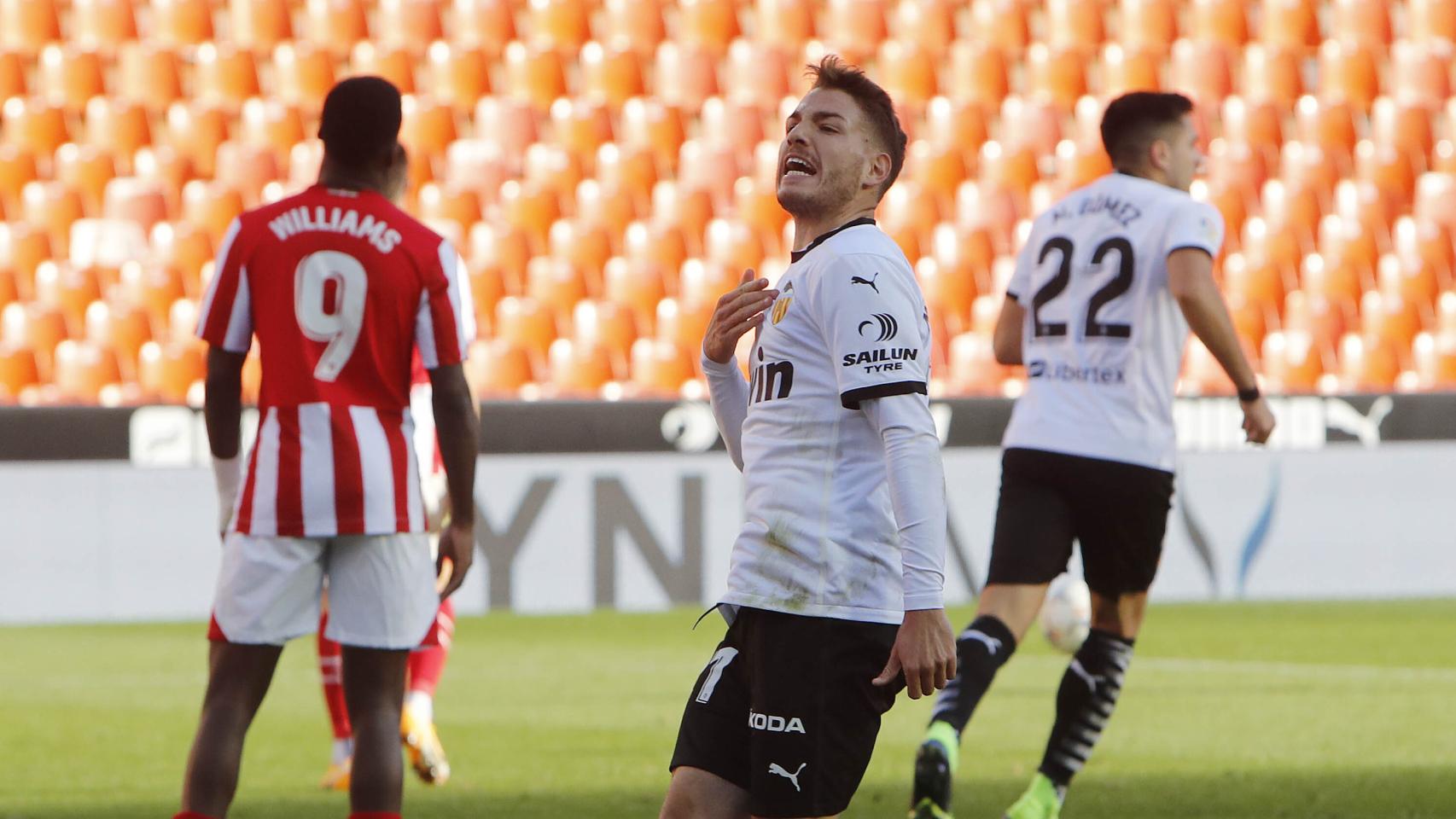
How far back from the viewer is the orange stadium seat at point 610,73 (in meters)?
12.9

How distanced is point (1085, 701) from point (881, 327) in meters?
2.16

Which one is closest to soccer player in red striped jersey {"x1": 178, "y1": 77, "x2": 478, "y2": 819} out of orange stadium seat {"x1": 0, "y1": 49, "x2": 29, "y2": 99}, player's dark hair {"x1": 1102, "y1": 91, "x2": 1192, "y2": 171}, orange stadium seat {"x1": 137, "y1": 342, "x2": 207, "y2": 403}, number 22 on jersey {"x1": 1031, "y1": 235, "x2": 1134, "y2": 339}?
number 22 on jersey {"x1": 1031, "y1": 235, "x2": 1134, "y2": 339}

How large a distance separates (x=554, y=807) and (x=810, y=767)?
7.99ft

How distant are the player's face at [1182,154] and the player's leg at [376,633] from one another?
2299mm

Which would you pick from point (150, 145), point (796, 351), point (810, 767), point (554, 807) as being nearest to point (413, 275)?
point (796, 351)

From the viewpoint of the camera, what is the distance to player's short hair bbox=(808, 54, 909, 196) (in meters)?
2.98

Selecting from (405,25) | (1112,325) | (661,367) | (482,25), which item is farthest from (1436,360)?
(1112,325)

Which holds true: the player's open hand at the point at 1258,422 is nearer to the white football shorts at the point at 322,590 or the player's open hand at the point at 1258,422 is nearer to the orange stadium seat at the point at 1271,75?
the white football shorts at the point at 322,590

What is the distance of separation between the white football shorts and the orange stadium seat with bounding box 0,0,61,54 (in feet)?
30.9

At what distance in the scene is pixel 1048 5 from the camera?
13922mm

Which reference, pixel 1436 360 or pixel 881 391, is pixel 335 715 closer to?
pixel 881 391

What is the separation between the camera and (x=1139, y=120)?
5027 mm

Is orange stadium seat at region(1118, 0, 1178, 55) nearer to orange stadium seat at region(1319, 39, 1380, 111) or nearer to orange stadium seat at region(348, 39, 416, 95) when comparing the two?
orange stadium seat at region(1319, 39, 1380, 111)

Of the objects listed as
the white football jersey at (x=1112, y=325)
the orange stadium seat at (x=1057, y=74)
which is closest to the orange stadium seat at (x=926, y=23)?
the orange stadium seat at (x=1057, y=74)
